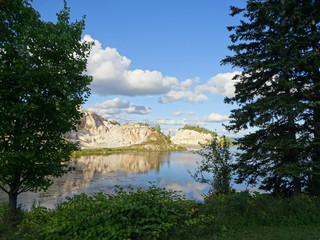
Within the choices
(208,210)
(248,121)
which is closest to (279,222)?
(208,210)

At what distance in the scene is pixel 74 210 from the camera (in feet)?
19.2

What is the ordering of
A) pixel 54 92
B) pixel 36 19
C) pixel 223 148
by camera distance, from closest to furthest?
1. pixel 54 92
2. pixel 36 19
3. pixel 223 148

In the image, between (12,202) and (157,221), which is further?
(12,202)

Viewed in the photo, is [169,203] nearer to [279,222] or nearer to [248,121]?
[279,222]

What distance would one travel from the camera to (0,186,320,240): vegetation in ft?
18.1

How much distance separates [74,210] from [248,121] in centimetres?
787

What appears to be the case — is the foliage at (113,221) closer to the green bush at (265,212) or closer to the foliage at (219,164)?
the green bush at (265,212)

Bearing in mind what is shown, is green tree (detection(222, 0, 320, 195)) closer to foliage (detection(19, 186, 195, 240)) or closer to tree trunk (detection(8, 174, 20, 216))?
foliage (detection(19, 186, 195, 240))

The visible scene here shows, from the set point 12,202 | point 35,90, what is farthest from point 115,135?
point 35,90

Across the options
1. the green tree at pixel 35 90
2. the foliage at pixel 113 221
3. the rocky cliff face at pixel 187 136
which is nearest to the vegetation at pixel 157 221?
the foliage at pixel 113 221

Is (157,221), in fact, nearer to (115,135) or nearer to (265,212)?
(265,212)

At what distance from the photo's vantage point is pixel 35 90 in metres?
6.18

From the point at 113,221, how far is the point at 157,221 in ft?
3.75

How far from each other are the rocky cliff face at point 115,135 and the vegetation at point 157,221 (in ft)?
239
